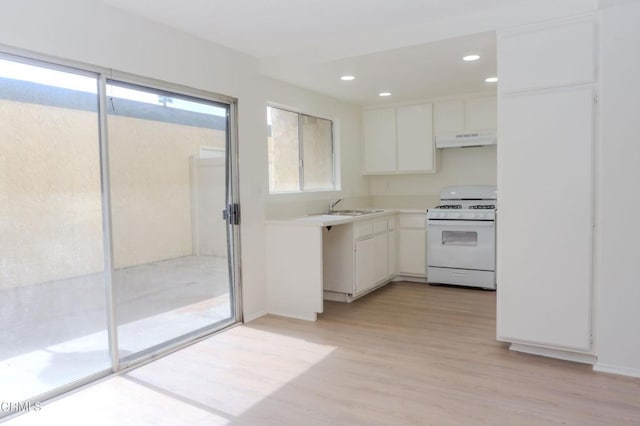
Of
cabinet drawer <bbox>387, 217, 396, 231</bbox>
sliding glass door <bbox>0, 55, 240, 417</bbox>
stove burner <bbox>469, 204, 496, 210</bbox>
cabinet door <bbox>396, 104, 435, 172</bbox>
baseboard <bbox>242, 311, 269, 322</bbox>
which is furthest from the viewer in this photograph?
A: cabinet door <bbox>396, 104, 435, 172</bbox>

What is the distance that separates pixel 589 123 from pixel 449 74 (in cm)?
173

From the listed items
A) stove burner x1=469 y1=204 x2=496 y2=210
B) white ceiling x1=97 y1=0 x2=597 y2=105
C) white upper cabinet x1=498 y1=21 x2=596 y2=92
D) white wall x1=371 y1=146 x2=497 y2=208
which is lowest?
stove burner x1=469 y1=204 x2=496 y2=210

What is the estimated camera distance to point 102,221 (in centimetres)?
285

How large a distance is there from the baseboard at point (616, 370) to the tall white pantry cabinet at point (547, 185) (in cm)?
11

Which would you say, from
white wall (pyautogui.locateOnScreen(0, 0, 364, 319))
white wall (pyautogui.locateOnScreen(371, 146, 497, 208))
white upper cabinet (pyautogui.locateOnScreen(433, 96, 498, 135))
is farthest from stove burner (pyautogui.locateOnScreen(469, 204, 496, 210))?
white wall (pyautogui.locateOnScreen(0, 0, 364, 319))

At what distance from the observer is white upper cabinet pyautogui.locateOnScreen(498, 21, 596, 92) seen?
2.79 m

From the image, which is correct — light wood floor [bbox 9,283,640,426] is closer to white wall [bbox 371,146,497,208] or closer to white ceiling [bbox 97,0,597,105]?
white ceiling [bbox 97,0,597,105]

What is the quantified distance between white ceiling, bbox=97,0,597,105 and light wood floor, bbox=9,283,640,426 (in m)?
2.30

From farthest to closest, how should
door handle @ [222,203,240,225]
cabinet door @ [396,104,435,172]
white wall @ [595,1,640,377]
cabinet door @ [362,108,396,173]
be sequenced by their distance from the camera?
cabinet door @ [362,108,396,173], cabinet door @ [396,104,435,172], door handle @ [222,203,240,225], white wall @ [595,1,640,377]

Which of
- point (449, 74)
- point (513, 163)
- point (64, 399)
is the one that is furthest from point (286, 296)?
point (449, 74)

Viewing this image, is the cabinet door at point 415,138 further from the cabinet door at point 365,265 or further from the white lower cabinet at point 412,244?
the cabinet door at point 365,265

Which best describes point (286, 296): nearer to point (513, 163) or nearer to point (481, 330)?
point (481, 330)

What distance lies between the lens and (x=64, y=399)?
2.54 metres

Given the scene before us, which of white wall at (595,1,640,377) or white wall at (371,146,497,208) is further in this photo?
white wall at (371,146,497,208)
